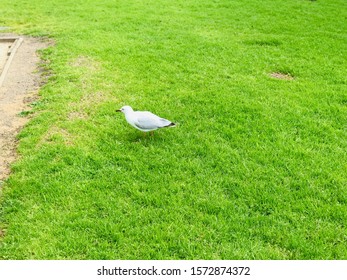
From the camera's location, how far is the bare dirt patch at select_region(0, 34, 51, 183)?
5703mm

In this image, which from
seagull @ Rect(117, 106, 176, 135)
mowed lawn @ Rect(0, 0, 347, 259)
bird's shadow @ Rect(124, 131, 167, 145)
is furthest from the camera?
bird's shadow @ Rect(124, 131, 167, 145)

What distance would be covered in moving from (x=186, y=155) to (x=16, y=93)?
4100 mm

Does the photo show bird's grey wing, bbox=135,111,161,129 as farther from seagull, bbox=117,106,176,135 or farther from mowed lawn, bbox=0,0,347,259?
mowed lawn, bbox=0,0,347,259

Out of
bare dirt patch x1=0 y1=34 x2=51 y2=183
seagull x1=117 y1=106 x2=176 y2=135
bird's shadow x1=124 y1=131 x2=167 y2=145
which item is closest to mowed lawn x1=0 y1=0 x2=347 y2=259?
bird's shadow x1=124 y1=131 x2=167 y2=145

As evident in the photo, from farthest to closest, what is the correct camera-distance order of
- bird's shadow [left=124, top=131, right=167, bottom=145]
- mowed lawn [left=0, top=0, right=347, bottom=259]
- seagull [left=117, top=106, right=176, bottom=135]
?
bird's shadow [left=124, top=131, right=167, bottom=145]
seagull [left=117, top=106, right=176, bottom=135]
mowed lawn [left=0, top=0, right=347, bottom=259]

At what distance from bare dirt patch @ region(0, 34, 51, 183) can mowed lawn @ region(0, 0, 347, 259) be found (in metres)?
0.21

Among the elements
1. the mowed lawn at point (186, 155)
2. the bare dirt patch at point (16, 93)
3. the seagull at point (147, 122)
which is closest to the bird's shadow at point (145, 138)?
the mowed lawn at point (186, 155)

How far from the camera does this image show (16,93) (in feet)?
25.0

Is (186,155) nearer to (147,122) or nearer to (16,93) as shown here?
(147,122)

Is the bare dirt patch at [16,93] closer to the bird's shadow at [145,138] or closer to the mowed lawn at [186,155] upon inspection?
the mowed lawn at [186,155]

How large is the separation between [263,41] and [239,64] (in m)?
2.00

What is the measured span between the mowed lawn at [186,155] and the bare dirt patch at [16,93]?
210 millimetres
